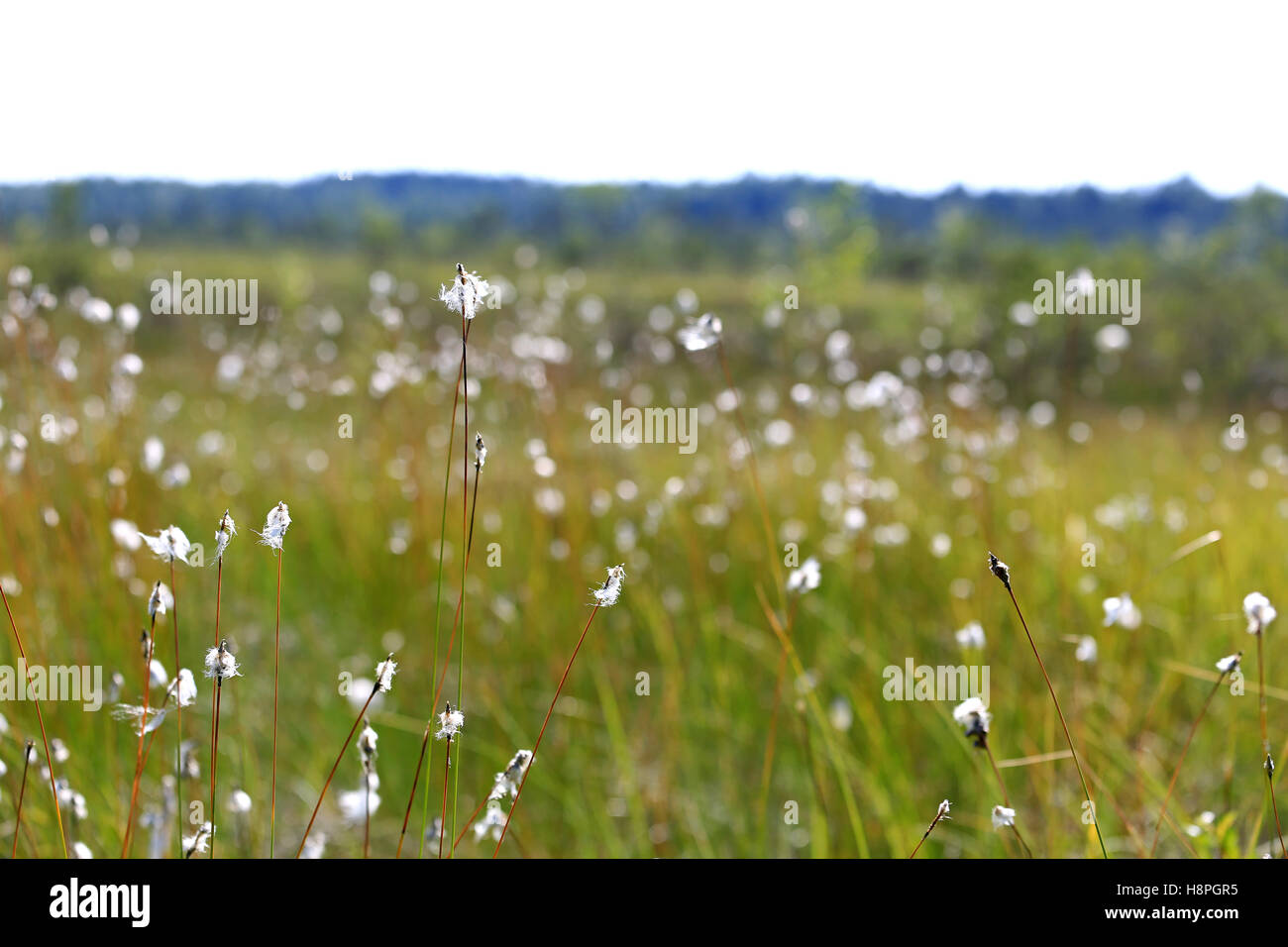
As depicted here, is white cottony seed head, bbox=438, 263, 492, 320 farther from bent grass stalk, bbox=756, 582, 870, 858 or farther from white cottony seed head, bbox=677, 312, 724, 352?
bent grass stalk, bbox=756, 582, 870, 858

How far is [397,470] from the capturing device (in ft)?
16.3

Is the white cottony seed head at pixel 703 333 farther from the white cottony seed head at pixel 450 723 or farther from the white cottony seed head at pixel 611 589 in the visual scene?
the white cottony seed head at pixel 450 723

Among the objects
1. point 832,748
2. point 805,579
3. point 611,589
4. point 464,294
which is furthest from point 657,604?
point 464,294

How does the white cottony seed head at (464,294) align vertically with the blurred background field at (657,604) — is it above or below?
above

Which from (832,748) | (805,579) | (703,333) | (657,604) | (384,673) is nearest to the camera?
(384,673)

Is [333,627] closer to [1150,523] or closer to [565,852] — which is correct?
[565,852]

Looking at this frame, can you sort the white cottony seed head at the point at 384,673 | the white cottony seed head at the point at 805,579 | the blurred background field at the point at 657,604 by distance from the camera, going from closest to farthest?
the white cottony seed head at the point at 384,673 → the white cottony seed head at the point at 805,579 → the blurred background field at the point at 657,604

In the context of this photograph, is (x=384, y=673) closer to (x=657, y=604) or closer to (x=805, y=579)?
(x=805, y=579)

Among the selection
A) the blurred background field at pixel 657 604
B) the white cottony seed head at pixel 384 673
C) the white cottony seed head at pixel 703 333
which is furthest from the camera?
the blurred background field at pixel 657 604

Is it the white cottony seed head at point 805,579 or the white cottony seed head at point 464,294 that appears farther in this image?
the white cottony seed head at point 805,579

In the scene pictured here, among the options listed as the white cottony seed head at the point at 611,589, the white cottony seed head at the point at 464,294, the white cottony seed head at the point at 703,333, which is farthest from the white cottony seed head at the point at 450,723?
the white cottony seed head at the point at 703,333

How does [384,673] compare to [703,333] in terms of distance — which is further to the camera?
[703,333]

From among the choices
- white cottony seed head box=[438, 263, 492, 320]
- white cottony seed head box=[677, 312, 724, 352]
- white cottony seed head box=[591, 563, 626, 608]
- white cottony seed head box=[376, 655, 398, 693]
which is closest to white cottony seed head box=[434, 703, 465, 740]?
white cottony seed head box=[376, 655, 398, 693]

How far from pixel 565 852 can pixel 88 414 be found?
4474 millimetres
